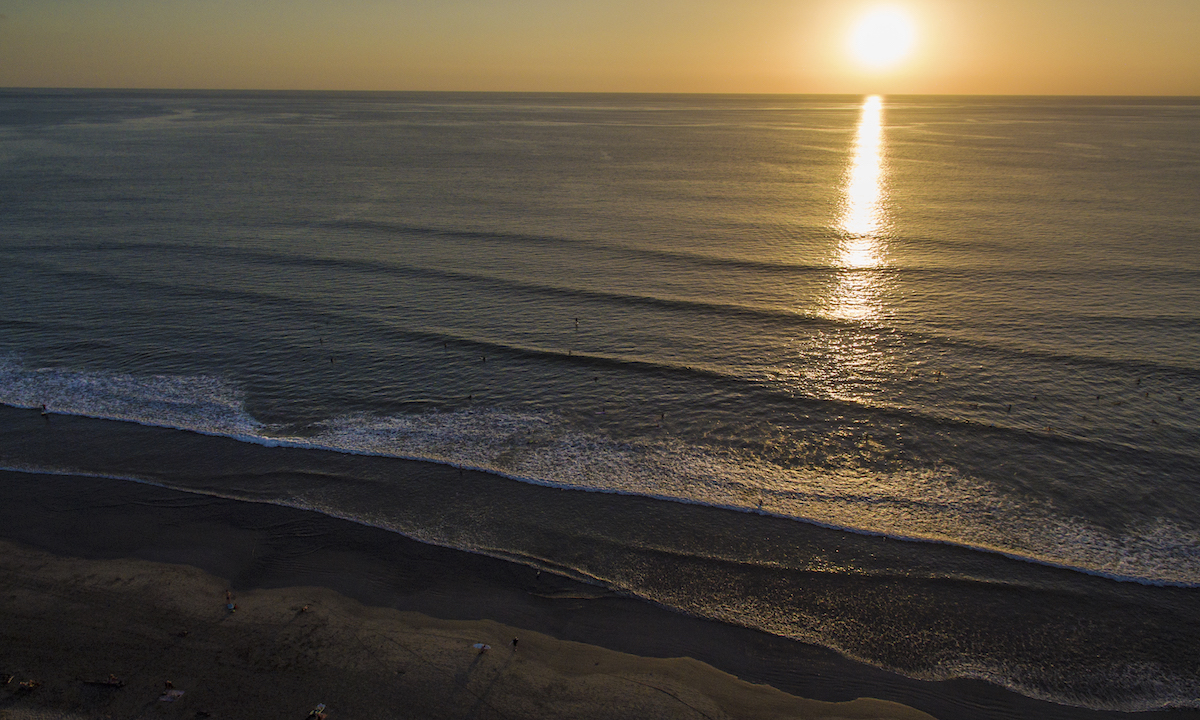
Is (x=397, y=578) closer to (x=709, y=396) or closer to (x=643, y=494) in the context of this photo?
(x=643, y=494)

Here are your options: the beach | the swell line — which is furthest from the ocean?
the beach

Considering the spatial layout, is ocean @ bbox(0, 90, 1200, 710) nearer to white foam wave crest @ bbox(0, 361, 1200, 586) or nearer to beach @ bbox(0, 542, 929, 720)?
white foam wave crest @ bbox(0, 361, 1200, 586)

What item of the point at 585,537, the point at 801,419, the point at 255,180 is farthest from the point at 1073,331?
the point at 255,180

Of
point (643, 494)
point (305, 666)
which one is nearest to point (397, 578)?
point (305, 666)

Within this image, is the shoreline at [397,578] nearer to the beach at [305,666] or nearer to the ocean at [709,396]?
the beach at [305,666]

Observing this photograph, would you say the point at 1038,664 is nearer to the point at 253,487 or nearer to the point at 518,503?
the point at 518,503
